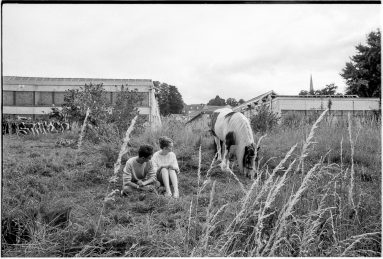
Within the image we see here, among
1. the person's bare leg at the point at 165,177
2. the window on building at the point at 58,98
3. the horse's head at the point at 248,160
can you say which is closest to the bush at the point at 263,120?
the horse's head at the point at 248,160

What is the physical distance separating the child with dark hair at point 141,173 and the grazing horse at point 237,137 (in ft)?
3.31

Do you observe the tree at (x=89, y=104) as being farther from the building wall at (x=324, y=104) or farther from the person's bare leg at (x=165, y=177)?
the building wall at (x=324, y=104)

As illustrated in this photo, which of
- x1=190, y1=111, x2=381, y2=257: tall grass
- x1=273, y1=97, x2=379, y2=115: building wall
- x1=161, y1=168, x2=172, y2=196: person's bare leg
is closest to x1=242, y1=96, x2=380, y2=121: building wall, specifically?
x1=273, y1=97, x2=379, y2=115: building wall

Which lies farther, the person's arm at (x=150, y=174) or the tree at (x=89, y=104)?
the tree at (x=89, y=104)

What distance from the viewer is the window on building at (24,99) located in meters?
21.0

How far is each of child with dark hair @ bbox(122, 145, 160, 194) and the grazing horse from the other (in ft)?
3.31

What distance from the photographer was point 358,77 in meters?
12.6

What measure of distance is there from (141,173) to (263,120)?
5654 mm

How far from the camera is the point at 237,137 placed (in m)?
6.16

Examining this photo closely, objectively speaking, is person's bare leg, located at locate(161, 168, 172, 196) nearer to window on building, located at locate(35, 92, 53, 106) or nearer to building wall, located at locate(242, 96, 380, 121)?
building wall, located at locate(242, 96, 380, 121)

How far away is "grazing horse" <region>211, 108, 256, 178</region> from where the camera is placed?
5.46 m

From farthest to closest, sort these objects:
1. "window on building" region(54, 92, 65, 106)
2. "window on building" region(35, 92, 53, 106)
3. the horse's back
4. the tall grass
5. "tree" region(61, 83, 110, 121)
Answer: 1. "window on building" region(54, 92, 65, 106)
2. "window on building" region(35, 92, 53, 106)
3. "tree" region(61, 83, 110, 121)
4. the horse's back
5. the tall grass

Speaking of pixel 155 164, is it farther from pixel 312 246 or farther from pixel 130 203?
pixel 312 246

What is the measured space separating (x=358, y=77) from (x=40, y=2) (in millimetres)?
12778
